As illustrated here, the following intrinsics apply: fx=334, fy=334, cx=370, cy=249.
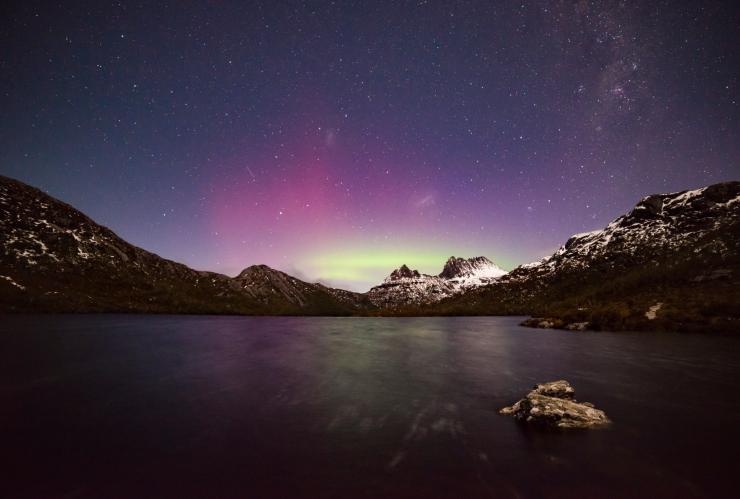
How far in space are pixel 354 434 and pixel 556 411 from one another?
38.2ft

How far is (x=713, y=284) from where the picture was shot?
389 ft

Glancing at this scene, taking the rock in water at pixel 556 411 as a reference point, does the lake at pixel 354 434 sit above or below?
below

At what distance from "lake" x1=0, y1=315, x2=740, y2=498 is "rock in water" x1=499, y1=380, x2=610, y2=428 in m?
0.94

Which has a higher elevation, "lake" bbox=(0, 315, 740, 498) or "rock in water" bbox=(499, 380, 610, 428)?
"rock in water" bbox=(499, 380, 610, 428)

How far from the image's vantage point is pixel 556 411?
63.1 ft

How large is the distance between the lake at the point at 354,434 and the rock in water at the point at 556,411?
94cm

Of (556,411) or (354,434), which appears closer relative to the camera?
(354,434)

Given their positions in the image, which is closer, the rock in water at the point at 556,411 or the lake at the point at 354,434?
the lake at the point at 354,434

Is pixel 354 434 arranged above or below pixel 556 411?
below

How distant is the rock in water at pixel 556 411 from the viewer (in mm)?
18828

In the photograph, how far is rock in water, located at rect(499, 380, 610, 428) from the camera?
61.8ft

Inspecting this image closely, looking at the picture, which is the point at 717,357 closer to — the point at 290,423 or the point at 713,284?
the point at 290,423

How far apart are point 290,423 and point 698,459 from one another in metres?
20.9

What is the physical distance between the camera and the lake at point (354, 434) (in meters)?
13.0
